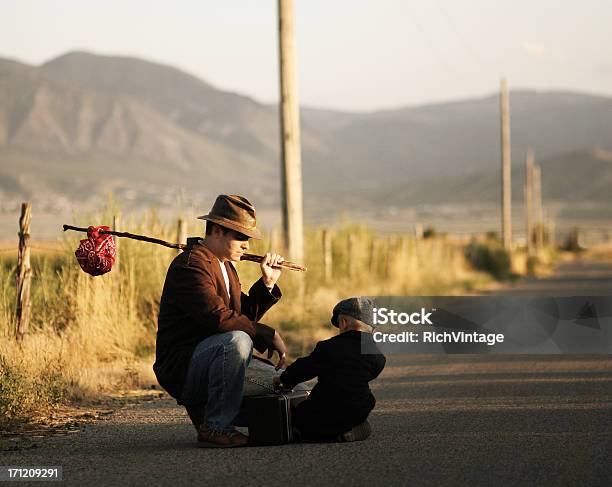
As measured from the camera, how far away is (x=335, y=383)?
8656 mm

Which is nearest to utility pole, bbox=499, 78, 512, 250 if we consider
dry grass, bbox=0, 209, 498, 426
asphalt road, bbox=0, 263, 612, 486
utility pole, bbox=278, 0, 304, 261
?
dry grass, bbox=0, 209, 498, 426

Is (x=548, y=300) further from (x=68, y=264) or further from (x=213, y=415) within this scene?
(x=213, y=415)

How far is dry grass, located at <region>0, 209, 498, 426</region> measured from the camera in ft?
36.2

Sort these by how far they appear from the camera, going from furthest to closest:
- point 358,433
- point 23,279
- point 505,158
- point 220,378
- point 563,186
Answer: point 563,186 → point 505,158 → point 23,279 → point 358,433 → point 220,378

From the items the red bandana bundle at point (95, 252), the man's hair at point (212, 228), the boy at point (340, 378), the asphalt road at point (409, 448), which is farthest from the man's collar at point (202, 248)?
the asphalt road at point (409, 448)

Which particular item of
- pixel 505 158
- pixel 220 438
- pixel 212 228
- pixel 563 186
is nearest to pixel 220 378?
pixel 220 438

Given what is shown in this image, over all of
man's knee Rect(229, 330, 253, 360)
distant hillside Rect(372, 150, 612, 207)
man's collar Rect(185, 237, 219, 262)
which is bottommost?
man's knee Rect(229, 330, 253, 360)

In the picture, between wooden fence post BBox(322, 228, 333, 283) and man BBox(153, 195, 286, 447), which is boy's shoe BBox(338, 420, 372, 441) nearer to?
man BBox(153, 195, 286, 447)

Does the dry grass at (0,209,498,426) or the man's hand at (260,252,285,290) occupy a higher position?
the man's hand at (260,252,285,290)

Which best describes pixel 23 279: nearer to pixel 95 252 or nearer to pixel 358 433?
pixel 95 252

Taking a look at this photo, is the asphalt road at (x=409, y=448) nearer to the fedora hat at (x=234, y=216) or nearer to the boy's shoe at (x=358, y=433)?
the boy's shoe at (x=358, y=433)

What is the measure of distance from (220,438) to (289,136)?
497 inches

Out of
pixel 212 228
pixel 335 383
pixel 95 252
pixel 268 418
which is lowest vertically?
pixel 268 418

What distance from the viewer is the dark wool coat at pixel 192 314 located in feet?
28.1
